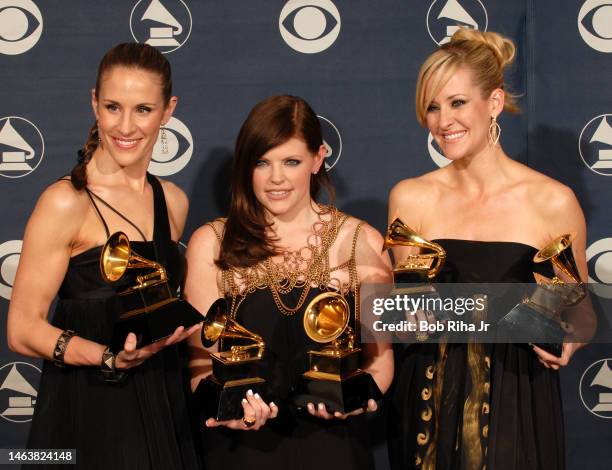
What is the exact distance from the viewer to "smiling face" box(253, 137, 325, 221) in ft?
8.02

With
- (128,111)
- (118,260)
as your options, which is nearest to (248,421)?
(118,260)

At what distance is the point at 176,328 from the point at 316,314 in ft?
1.26

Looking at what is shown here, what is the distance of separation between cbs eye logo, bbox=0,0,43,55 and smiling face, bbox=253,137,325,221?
133 centimetres

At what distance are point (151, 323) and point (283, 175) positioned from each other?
2.02 ft

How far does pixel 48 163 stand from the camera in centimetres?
326

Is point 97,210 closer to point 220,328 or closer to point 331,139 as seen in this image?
point 220,328

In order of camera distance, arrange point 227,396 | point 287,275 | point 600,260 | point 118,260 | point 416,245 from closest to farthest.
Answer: point 118,260, point 227,396, point 416,245, point 287,275, point 600,260

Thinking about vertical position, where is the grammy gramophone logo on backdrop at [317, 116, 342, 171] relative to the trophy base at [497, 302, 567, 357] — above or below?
above

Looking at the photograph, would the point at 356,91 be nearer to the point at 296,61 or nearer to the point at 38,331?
the point at 296,61

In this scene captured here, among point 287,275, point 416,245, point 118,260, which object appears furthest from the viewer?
point 287,275

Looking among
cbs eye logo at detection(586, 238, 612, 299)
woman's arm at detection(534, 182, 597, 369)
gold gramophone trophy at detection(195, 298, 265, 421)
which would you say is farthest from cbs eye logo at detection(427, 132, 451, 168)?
gold gramophone trophy at detection(195, 298, 265, 421)

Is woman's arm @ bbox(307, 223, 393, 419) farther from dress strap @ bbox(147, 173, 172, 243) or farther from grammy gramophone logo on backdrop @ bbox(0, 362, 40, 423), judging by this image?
grammy gramophone logo on backdrop @ bbox(0, 362, 40, 423)

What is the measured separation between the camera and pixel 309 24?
10.7 feet

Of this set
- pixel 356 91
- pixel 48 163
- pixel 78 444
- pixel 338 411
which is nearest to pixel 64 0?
pixel 48 163
